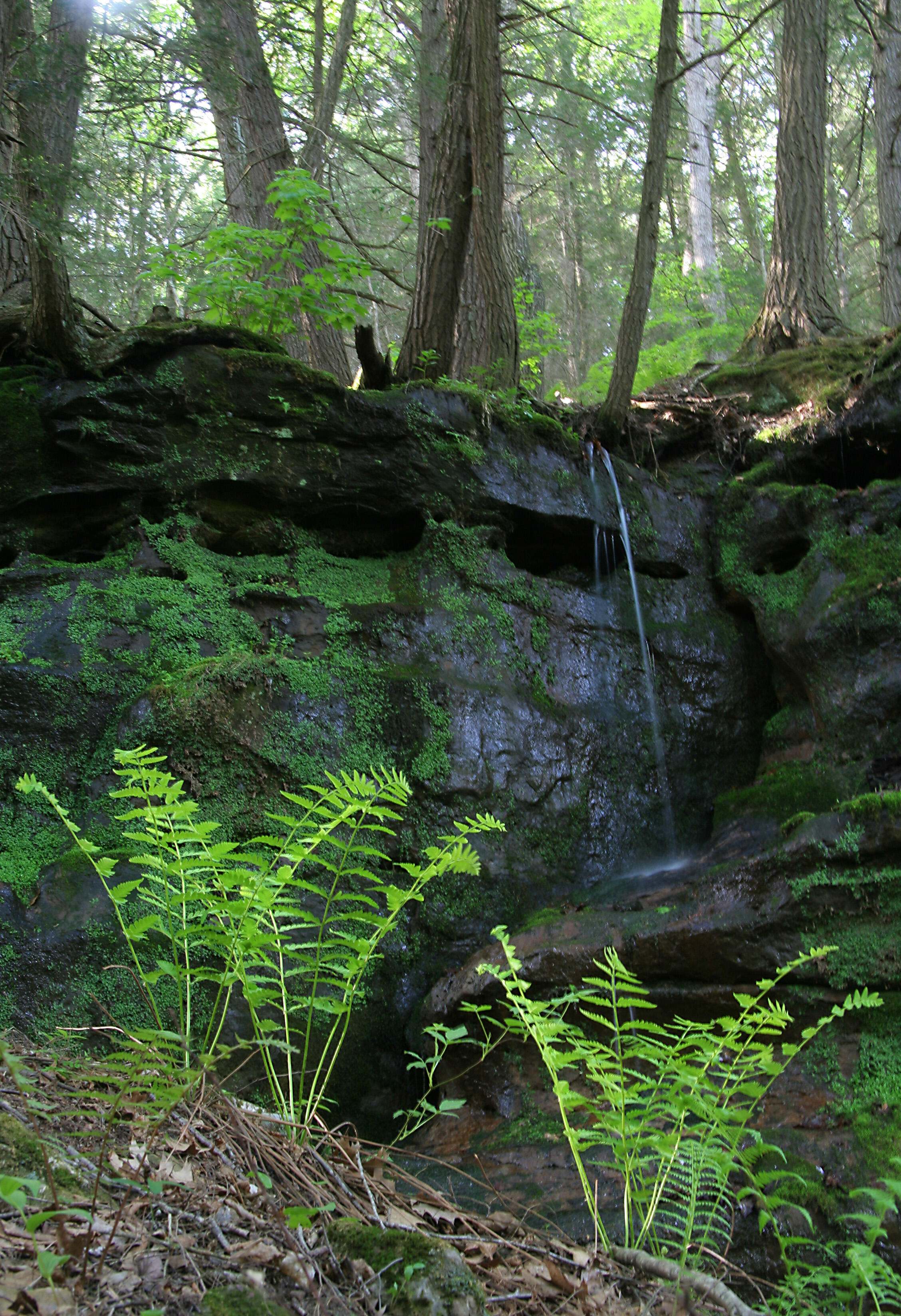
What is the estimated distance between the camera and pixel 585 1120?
4.26 m

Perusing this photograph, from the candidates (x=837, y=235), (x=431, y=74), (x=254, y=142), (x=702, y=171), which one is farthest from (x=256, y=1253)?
(x=702, y=171)

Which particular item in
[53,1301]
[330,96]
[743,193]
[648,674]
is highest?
[743,193]

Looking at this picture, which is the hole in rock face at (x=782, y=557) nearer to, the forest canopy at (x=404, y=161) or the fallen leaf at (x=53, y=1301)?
the forest canopy at (x=404, y=161)

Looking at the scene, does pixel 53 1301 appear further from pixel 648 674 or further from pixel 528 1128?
pixel 648 674

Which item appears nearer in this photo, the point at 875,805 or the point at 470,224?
the point at 875,805

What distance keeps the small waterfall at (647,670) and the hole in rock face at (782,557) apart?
3.54 ft

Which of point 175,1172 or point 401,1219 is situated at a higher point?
point 175,1172

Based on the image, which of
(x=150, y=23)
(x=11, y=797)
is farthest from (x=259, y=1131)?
(x=150, y=23)

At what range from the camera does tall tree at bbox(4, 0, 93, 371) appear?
5371 mm

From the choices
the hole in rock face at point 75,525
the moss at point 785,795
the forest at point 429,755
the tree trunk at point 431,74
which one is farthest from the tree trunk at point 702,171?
the hole in rock face at point 75,525

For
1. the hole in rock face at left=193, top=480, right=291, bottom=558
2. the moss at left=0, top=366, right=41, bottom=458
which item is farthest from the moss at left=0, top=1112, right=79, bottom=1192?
the moss at left=0, top=366, right=41, bottom=458

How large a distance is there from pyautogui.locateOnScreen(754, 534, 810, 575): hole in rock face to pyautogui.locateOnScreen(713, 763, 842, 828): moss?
1.75m

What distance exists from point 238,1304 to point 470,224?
27.1 feet

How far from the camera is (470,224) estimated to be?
26.1 feet
